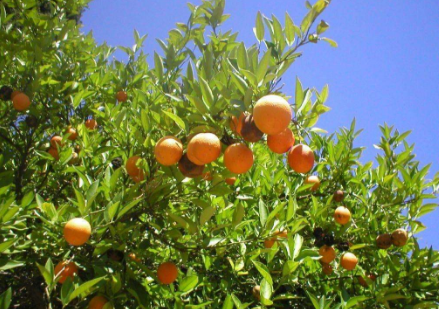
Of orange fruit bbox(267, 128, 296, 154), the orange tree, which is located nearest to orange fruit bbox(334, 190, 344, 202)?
the orange tree

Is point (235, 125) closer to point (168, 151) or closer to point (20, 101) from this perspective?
point (168, 151)

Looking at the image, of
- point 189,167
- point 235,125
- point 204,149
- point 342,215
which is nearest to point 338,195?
point 342,215

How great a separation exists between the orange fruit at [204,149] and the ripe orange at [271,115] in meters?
0.20

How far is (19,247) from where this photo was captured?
171 cm

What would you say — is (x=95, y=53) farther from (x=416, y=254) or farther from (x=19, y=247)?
(x=416, y=254)

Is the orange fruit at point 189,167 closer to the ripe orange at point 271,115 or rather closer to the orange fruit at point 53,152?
the ripe orange at point 271,115

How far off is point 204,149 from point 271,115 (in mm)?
291

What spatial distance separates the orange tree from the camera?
1570 mm

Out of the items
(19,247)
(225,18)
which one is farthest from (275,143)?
(19,247)

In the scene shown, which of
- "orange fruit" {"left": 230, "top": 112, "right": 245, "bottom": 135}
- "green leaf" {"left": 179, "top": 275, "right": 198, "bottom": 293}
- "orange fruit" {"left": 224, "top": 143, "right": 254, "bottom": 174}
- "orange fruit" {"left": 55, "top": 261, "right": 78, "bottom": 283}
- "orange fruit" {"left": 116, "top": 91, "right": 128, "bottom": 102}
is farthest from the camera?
"orange fruit" {"left": 116, "top": 91, "right": 128, "bottom": 102}

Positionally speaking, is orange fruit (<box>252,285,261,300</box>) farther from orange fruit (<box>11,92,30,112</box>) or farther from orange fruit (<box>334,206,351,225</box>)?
orange fruit (<box>11,92,30,112</box>)

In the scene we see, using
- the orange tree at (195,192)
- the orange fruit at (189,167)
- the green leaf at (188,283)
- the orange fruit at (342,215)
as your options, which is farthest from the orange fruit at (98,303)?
the orange fruit at (342,215)

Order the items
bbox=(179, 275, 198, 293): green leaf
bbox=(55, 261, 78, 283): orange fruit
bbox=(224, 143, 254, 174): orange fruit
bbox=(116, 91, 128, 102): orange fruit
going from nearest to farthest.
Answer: bbox=(224, 143, 254, 174): orange fruit < bbox=(55, 261, 78, 283): orange fruit < bbox=(179, 275, 198, 293): green leaf < bbox=(116, 91, 128, 102): orange fruit

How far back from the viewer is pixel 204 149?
4.50 ft
